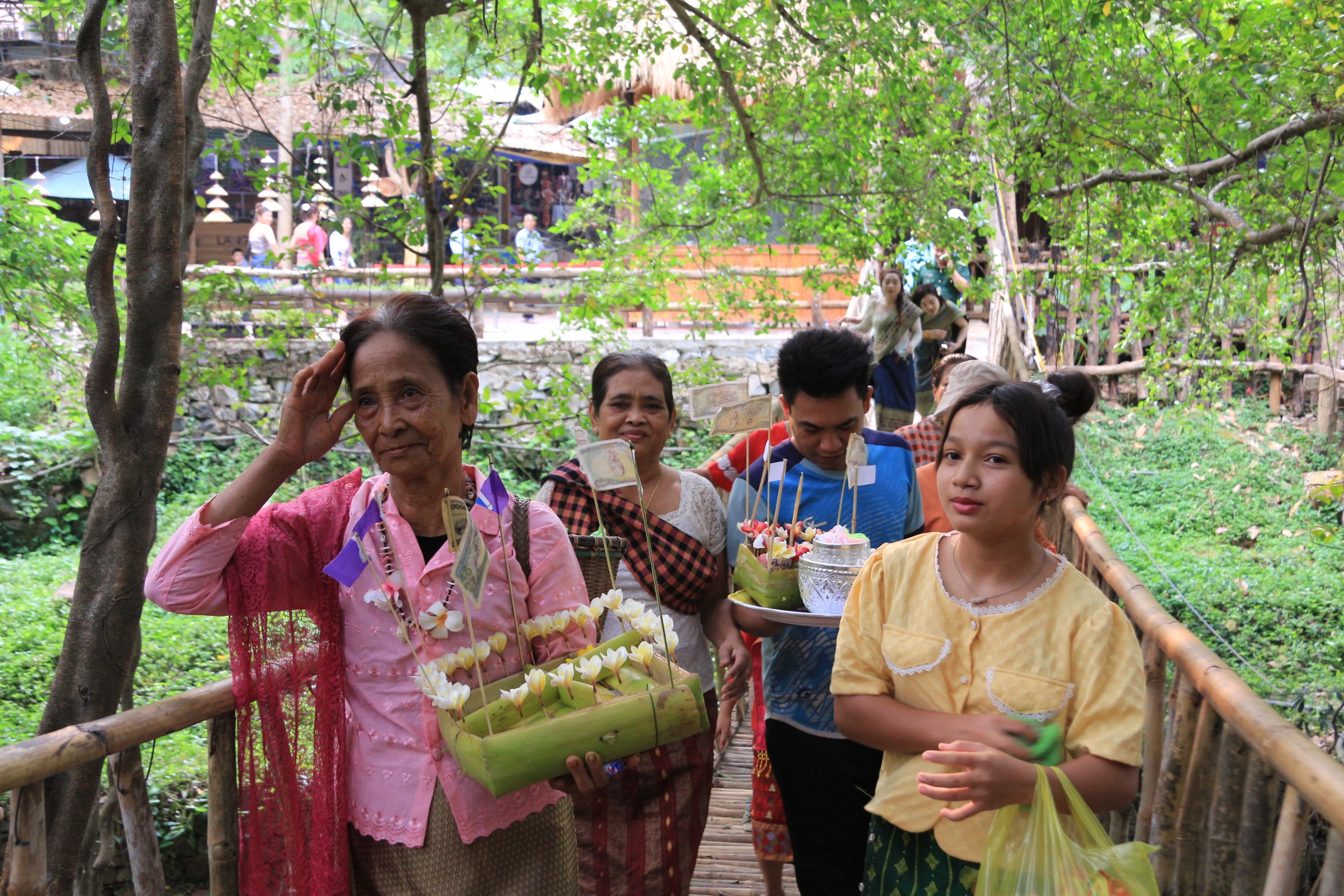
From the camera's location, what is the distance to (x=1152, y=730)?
2.39 metres

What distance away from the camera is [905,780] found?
1591mm

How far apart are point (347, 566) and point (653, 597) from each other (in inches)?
38.5

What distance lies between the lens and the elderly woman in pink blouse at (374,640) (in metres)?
1.55

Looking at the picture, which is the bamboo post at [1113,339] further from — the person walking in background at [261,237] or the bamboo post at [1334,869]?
the bamboo post at [1334,869]

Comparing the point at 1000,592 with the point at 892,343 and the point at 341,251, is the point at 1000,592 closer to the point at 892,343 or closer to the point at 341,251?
the point at 892,343

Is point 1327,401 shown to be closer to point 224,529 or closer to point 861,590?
point 861,590

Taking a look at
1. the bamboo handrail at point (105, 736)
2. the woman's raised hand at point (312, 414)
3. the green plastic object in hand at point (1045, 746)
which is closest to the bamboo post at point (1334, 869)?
the green plastic object in hand at point (1045, 746)

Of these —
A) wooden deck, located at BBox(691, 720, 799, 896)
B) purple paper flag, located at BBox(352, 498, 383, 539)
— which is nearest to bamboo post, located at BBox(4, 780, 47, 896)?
purple paper flag, located at BBox(352, 498, 383, 539)

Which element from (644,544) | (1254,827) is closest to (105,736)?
(644,544)

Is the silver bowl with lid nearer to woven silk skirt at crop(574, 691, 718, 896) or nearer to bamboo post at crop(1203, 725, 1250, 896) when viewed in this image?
woven silk skirt at crop(574, 691, 718, 896)

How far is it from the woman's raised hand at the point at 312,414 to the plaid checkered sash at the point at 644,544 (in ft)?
2.67

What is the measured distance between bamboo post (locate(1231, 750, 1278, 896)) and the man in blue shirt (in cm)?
70

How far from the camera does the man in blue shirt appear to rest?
2238mm

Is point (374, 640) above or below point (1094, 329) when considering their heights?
below
